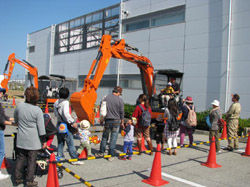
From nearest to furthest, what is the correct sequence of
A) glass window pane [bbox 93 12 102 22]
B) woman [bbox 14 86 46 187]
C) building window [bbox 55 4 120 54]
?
woman [bbox 14 86 46 187] < building window [bbox 55 4 120 54] < glass window pane [bbox 93 12 102 22]

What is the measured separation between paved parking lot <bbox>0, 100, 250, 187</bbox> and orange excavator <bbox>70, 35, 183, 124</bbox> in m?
2.68

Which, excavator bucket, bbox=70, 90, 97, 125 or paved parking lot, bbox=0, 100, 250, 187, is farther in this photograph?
excavator bucket, bbox=70, 90, 97, 125

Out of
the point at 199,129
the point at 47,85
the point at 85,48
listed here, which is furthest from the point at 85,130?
the point at 85,48

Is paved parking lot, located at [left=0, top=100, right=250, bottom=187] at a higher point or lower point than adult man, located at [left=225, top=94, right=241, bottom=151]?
lower

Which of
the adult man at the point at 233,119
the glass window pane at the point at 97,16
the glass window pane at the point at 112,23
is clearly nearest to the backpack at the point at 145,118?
the adult man at the point at 233,119

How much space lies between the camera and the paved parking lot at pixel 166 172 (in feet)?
16.6

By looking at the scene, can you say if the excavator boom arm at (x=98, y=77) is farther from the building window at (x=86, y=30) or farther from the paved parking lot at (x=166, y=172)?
the building window at (x=86, y=30)

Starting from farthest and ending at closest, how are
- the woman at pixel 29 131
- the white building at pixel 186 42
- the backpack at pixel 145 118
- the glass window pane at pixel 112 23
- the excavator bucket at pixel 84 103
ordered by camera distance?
1. the glass window pane at pixel 112 23
2. the white building at pixel 186 42
3. the excavator bucket at pixel 84 103
4. the backpack at pixel 145 118
5. the woman at pixel 29 131

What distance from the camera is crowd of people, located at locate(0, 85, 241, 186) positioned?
14.4ft

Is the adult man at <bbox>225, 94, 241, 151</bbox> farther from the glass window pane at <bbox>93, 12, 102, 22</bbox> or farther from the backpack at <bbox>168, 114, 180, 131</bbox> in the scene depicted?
A: the glass window pane at <bbox>93, 12, 102, 22</bbox>

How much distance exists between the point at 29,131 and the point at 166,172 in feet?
10.7

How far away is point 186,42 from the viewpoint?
18.4 m

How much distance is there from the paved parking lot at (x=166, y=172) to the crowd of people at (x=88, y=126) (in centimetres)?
30

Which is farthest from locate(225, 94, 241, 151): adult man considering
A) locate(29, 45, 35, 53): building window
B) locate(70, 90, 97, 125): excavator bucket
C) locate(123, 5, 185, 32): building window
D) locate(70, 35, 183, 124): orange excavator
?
locate(29, 45, 35, 53): building window
